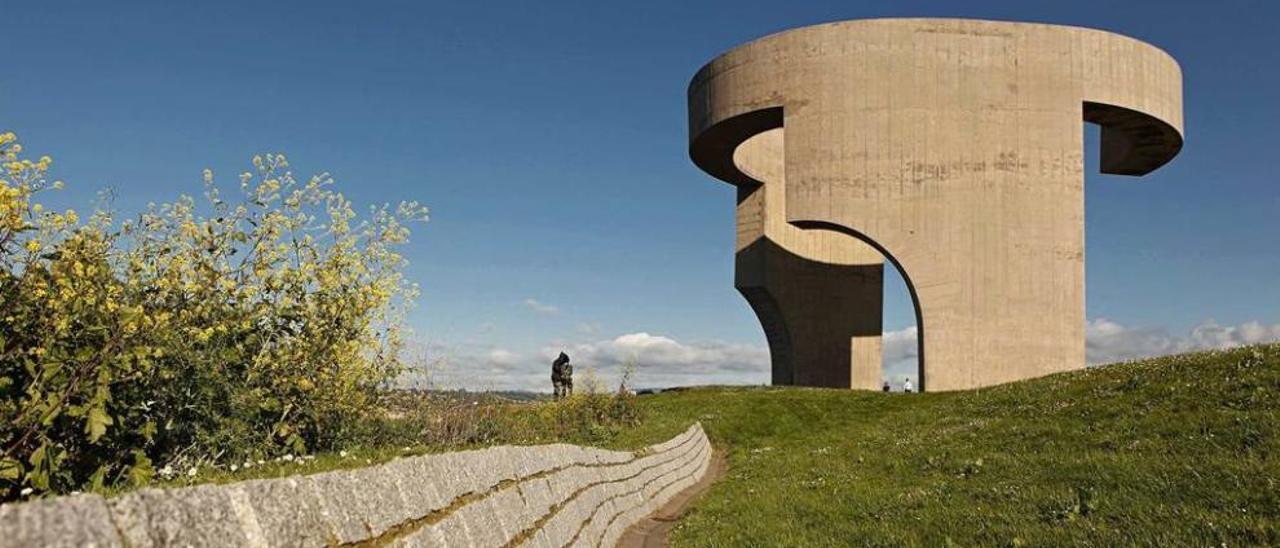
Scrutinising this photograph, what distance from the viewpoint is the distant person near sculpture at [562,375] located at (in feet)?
114

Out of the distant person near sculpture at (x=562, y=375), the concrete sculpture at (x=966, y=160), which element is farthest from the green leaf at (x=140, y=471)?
the concrete sculpture at (x=966, y=160)

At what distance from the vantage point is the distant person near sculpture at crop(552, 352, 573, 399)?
114ft

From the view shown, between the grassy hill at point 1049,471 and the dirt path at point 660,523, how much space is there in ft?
1.13

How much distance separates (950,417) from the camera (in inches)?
908

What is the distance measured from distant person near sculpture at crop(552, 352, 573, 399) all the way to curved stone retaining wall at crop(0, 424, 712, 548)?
23.0m

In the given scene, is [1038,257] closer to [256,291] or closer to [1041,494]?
[1041,494]

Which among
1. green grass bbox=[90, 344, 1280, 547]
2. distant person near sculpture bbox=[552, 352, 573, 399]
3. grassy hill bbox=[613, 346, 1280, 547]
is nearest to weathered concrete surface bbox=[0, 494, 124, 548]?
green grass bbox=[90, 344, 1280, 547]

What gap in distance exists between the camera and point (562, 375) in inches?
1393

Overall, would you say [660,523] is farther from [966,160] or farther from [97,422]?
[966,160]

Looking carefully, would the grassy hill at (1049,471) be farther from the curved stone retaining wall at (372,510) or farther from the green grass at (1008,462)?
the curved stone retaining wall at (372,510)

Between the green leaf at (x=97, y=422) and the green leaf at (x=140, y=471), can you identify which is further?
the green leaf at (x=140, y=471)

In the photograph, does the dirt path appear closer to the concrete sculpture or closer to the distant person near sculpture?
the distant person near sculpture

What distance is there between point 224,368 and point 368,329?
Result: 224 centimetres

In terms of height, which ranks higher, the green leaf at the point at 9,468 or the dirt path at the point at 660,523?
the green leaf at the point at 9,468
